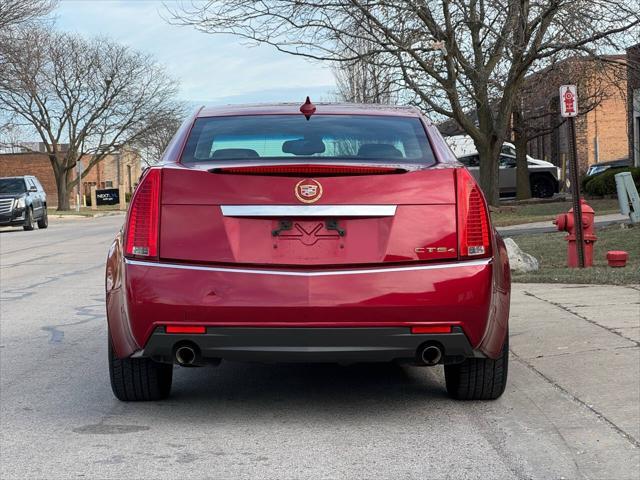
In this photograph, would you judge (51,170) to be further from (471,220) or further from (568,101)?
(471,220)

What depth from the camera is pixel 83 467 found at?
15.1ft

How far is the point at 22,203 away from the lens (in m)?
30.6

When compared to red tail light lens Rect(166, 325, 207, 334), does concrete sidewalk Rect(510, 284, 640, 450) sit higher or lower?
lower

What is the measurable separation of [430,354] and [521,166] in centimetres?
3538

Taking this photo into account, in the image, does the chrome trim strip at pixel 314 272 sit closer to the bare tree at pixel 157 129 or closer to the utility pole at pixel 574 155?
the utility pole at pixel 574 155

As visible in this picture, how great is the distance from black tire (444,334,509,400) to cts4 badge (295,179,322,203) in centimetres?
134

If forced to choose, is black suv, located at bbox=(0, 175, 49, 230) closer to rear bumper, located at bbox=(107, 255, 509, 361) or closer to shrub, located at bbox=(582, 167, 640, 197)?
shrub, located at bbox=(582, 167, 640, 197)

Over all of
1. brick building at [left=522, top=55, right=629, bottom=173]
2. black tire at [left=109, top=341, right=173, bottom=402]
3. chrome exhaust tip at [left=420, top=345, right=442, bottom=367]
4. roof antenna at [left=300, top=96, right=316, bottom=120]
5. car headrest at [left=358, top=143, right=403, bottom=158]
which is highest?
brick building at [left=522, top=55, right=629, bottom=173]

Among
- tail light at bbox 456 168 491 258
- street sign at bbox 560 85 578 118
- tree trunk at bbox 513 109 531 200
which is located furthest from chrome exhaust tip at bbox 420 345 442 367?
tree trunk at bbox 513 109 531 200

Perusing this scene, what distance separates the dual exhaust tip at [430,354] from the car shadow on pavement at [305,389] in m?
0.62

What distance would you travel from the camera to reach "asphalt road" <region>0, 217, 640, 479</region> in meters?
4.63

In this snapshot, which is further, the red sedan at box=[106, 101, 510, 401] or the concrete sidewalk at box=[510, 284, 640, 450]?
the concrete sidewalk at box=[510, 284, 640, 450]

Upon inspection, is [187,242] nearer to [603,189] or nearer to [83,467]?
[83,467]

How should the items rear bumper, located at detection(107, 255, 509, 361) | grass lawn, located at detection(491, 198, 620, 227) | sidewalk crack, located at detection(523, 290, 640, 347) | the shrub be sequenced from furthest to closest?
the shrub, grass lawn, located at detection(491, 198, 620, 227), sidewalk crack, located at detection(523, 290, 640, 347), rear bumper, located at detection(107, 255, 509, 361)
